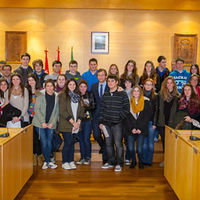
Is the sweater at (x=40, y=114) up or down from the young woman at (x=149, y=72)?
down

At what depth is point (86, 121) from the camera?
441 centimetres

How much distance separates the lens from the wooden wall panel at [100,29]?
7.28 meters

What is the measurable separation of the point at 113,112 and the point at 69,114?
715 millimetres

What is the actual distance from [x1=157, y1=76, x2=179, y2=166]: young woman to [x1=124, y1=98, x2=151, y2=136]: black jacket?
8.8 inches

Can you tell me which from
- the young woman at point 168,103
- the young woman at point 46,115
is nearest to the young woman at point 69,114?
the young woman at point 46,115

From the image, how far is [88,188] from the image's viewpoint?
141 inches

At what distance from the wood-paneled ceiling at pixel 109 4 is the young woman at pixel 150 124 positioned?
11.7 feet

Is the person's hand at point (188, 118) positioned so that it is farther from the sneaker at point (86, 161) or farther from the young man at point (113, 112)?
the sneaker at point (86, 161)

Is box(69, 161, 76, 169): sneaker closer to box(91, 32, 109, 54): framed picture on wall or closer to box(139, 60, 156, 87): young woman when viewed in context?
box(139, 60, 156, 87): young woman

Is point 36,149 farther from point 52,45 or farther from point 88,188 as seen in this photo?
point 52,45

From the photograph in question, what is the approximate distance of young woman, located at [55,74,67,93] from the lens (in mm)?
4340

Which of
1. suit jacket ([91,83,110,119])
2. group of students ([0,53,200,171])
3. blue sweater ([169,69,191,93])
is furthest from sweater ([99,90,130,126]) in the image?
blue sweater ([169,69,191,93])

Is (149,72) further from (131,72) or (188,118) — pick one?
(188,118)

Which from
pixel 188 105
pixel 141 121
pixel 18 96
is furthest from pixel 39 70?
pixel 188 105
